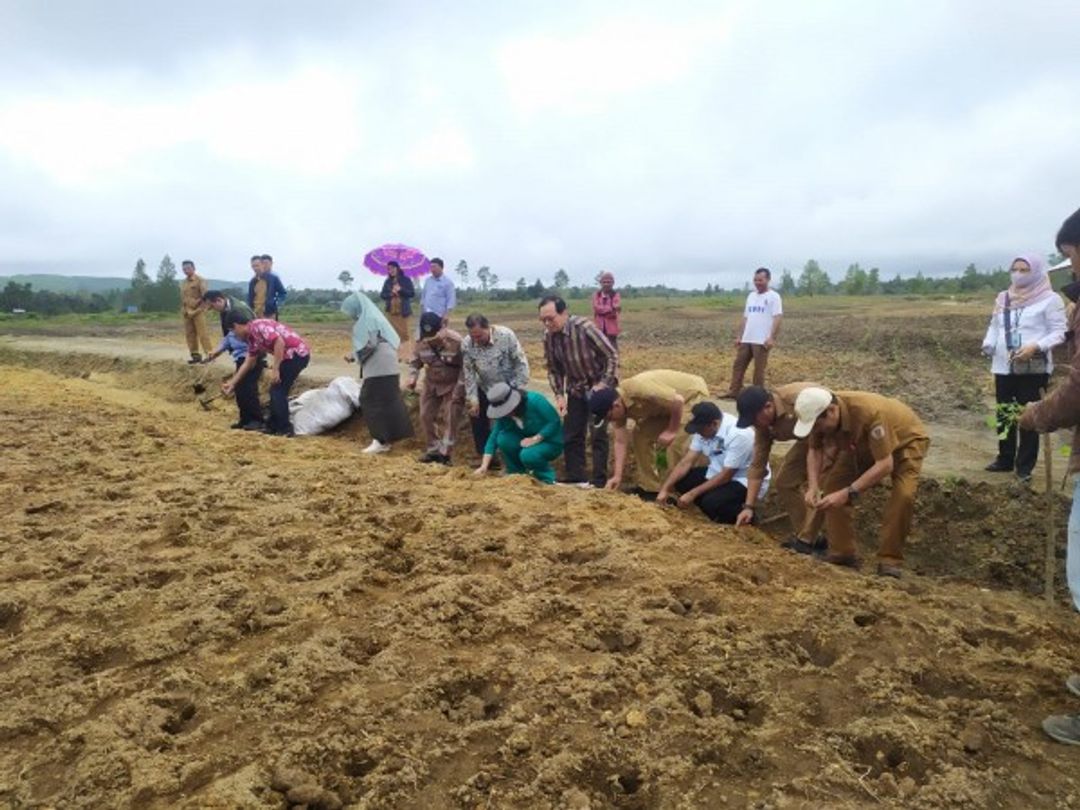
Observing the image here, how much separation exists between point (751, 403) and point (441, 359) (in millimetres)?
3337

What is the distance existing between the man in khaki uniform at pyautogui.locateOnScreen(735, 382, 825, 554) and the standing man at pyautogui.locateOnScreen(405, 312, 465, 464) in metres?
2.79

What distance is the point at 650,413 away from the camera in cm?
575

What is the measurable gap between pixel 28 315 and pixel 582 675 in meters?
41.4

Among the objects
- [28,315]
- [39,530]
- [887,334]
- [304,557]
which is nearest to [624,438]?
[304,557]

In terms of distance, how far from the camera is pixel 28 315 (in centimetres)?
3691

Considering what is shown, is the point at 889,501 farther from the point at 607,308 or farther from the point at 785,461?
the point at 607,308

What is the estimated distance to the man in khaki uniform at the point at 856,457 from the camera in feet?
13.9

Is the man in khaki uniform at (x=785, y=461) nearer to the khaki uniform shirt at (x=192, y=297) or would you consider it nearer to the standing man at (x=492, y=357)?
the standing man at (x=492, y=357)

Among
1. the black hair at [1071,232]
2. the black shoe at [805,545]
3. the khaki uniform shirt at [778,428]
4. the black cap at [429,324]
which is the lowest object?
the black shoe at [805,545]

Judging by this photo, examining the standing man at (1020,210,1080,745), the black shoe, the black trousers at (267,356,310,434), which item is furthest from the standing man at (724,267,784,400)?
the standing man at (1020,210,1080,745)

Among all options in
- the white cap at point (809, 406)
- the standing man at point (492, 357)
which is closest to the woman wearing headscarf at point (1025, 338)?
the white cap at point (809, 406)

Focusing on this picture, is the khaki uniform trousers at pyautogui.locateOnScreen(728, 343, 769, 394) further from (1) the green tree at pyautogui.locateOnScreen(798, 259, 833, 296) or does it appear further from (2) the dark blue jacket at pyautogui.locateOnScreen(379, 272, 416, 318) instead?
(1) the green tree at pyautogui.locateOnScreen(798, 259, 833, 296)

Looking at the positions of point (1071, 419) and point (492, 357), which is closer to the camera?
point (1071, 419)

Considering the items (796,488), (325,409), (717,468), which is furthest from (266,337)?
(796,488)
